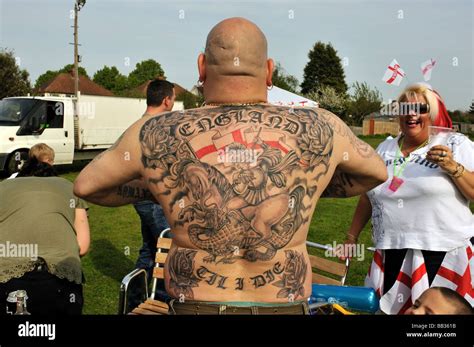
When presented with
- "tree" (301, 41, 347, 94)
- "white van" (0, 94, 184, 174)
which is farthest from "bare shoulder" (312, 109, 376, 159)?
"tree" (301, 41, 347, 94)

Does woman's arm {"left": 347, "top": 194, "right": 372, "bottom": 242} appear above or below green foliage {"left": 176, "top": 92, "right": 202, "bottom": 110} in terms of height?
below

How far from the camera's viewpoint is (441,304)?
2.25 m

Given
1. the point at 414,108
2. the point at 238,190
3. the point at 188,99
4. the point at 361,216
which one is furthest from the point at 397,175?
the point at 188,99

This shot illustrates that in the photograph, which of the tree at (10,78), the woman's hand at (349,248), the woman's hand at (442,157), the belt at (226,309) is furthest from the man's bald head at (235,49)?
the tree at (10,78)

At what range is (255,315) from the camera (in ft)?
6.02

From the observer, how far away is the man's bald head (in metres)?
1.88

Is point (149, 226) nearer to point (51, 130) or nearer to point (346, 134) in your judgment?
point (346, 134)

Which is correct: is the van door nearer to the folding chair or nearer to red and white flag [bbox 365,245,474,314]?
the folding chair

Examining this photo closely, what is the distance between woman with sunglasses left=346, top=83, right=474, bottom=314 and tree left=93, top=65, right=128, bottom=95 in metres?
Result: 63.9

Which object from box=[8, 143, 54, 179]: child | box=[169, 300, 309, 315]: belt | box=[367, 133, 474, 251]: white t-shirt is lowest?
box=[169, 300, 309, 315]: belt

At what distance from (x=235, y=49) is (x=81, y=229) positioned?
7.38 feet

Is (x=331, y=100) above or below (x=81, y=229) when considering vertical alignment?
above

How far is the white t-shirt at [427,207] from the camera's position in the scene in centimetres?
297

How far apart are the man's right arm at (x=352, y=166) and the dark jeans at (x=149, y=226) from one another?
2831mm
